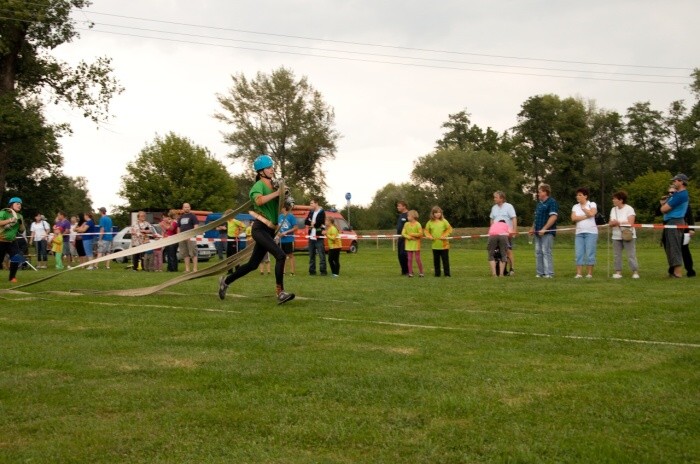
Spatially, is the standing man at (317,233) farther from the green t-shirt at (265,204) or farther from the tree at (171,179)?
the tree at (171,179)

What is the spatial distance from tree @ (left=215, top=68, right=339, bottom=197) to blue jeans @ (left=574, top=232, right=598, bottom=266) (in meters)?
55.9

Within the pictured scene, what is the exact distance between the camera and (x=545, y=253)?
719 inches

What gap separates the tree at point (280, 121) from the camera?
7331cm

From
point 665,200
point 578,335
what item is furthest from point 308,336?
point 665,200

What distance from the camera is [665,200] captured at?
1788 cm

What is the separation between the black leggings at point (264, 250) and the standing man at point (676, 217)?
29.0 feet

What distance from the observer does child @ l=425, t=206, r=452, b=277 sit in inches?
784

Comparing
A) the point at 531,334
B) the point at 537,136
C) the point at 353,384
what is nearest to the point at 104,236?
the point at 531,334

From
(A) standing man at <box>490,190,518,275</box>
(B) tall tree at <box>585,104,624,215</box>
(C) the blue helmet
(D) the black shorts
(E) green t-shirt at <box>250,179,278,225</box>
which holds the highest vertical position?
(B) tall tree at <box>585,104,624,215</box>

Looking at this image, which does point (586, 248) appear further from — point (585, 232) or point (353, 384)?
point (353, 384)

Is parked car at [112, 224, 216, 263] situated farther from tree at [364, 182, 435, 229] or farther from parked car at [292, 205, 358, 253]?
tree at [364, 182, 435, 229]

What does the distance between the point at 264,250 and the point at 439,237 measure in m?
8.64

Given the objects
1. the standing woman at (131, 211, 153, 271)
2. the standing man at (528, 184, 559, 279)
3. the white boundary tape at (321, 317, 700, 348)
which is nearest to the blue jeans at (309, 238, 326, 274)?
the standing man at (528, 184, 559, 279)

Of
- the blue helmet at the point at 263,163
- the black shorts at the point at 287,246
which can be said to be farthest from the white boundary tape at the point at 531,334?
the black shorts at the point at 287,246
